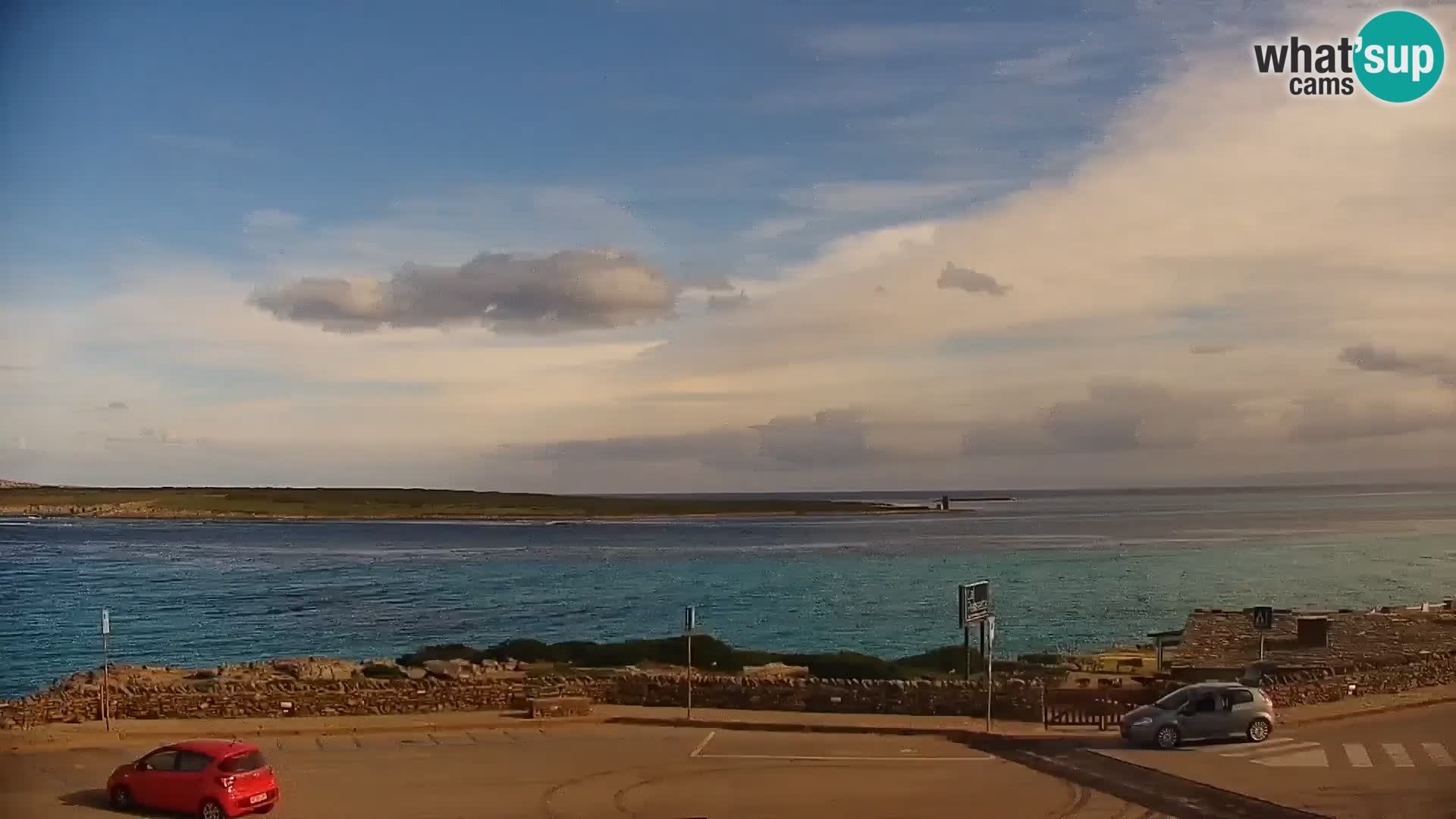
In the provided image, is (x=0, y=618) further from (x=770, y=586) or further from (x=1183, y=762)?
(x=1183, y=762)

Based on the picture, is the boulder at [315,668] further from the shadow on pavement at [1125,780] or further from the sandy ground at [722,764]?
the shadow on pavement at [1125,780]

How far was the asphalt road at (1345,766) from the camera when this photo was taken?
18.6m

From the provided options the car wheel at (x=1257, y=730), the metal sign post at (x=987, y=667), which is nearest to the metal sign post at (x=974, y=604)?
the metal sign post at (x=987, y=667)

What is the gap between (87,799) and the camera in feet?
65.7

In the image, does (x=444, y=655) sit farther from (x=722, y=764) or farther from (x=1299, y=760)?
(x=1299, y=760)

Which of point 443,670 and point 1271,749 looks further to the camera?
point 443,670

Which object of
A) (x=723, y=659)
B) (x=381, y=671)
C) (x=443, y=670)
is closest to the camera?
(x=381, y=671)

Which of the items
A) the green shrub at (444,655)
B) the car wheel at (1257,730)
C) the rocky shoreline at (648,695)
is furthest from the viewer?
the green shrub at (444,655)

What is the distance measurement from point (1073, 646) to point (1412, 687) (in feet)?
109

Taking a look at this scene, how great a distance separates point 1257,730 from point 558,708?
14.6m

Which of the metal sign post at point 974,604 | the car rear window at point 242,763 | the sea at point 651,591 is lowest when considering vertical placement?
the sea at point 651,591

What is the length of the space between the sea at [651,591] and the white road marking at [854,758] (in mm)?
37294

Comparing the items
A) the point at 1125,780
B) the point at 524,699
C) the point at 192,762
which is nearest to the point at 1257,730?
the point at 1125,780

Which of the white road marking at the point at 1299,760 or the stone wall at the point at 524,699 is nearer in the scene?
the white road marking at the point at 1299,760
